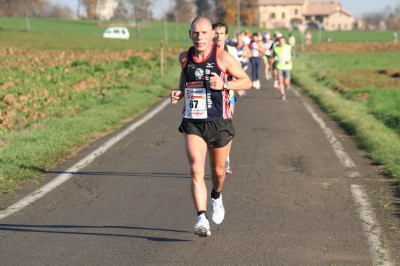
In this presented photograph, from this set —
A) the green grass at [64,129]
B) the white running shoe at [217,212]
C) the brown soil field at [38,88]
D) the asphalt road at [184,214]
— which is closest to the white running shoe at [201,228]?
the asphalt road at [184,214]

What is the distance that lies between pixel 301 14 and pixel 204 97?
160757 millimetres

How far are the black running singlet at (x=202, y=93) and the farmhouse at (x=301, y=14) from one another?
468ft

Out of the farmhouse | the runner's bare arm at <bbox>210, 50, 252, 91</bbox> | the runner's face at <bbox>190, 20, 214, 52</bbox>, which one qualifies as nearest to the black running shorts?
the runner's bare arm at <bbox>210, 50, 252, 91</bbox>

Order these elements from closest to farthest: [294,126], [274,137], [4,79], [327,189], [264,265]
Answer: [264,265]
[327,189]
[274,137]
[294,126]
[4,79]

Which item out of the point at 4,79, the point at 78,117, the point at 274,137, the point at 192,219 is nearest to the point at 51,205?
the point at 192,219

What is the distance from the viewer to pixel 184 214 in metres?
7.67

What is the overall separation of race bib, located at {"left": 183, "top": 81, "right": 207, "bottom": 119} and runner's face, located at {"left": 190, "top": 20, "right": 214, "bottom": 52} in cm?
33

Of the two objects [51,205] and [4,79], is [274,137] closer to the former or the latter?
[51,205]

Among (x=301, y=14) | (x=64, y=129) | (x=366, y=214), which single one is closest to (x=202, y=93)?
(x=366, y=214)

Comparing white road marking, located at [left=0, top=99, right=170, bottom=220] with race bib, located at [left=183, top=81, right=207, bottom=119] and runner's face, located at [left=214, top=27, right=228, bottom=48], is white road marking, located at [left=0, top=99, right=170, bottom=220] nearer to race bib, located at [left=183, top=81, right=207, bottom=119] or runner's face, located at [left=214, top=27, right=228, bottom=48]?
race bib, located at [left=183, top=81, right=207, bottom=119]

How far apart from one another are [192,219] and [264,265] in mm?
1710

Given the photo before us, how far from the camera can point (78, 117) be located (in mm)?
16031

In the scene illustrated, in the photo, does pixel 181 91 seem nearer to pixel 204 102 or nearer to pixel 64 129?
pixel 204 102

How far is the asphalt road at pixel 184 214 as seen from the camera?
6152 millimetres
